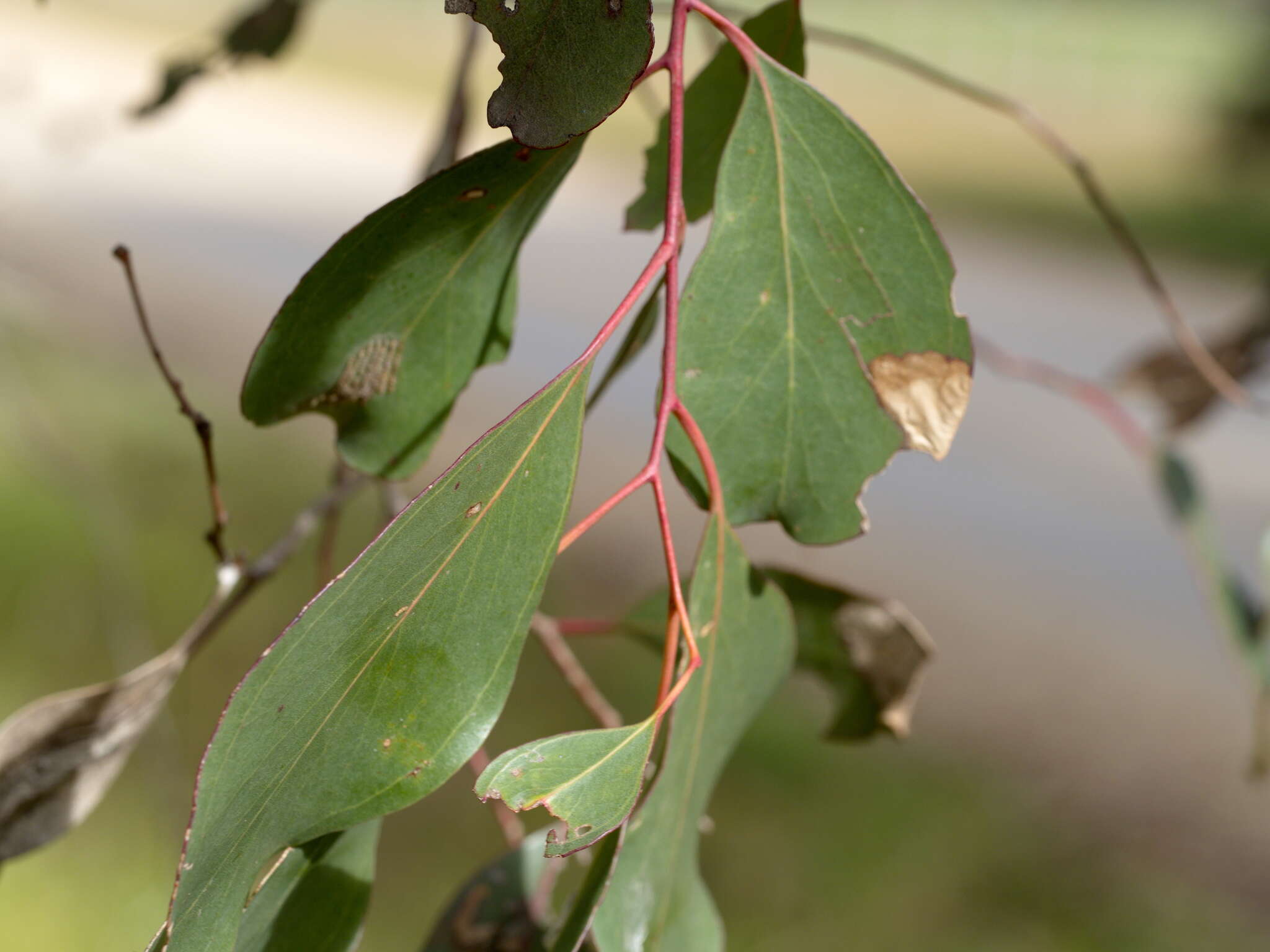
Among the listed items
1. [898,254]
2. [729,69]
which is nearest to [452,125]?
[729,69]

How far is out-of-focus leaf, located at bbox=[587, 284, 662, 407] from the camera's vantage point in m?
0.44

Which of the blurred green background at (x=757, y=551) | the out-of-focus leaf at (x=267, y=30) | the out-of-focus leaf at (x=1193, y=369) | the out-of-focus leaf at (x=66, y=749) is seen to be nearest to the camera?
the out-of-focus leaf at (x=66, y=749)

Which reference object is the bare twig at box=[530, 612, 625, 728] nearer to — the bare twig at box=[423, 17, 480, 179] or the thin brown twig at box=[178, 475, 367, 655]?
the thin brown twig at box=[178, 475, 367, 655]

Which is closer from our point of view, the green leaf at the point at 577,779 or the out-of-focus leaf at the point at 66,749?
the green leaf at the point at 577,779

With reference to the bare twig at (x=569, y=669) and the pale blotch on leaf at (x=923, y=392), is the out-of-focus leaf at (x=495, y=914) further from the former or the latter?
the pale blotch on leaf at (x=923, y=392)

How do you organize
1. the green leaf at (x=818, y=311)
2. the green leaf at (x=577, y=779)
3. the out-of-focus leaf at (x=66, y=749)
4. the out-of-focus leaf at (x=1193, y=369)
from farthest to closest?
the out-of-focus leaf at (x=1193, y=369) < the out-of-focus leaf at (x=66, y=749) < the green leaf at (x=818, y=311) < the green leaf at (x=577, y=779)

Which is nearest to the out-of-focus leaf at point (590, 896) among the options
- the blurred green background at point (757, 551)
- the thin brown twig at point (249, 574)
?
the thin brown twig at point (249, 574)

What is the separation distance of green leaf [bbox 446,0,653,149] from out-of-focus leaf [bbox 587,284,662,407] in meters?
0.09

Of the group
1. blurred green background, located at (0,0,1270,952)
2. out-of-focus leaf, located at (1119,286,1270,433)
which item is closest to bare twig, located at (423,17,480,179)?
blurred green background, located at (0,0,1270,952)

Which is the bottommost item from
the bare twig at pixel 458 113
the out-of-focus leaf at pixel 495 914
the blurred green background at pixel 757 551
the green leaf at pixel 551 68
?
the blurred green background at pixel 757 551

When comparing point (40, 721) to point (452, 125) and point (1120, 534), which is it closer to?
point (452, 125)

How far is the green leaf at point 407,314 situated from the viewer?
1.35 ft

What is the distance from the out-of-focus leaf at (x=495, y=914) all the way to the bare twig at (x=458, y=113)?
0.36m

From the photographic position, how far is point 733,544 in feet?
1.37
